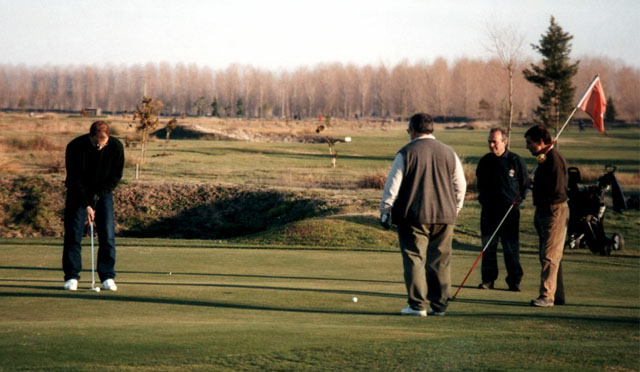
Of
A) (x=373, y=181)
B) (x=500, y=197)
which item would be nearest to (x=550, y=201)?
(x=500, y=197)

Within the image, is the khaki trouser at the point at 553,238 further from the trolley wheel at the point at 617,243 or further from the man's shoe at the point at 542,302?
the trolley wheel at the point at 617,243

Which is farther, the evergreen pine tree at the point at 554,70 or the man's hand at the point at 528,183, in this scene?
the evergreen pine tree at the point at 554,70

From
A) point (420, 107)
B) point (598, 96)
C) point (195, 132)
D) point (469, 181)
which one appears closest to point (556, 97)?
point (195, 132)

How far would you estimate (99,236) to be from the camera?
993cm

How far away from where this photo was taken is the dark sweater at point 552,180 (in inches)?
384

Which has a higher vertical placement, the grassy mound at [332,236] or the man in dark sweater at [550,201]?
the man in dark sweater at [550,201]

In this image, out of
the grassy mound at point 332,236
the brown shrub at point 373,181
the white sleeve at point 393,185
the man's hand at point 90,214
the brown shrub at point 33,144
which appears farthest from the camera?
the brown shrub at point 33,144

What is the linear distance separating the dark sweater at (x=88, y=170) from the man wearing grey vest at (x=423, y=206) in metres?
3.56

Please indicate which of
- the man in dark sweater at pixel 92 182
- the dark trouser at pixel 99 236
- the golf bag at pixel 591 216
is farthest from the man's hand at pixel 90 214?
the golf bag at pixel 591 216

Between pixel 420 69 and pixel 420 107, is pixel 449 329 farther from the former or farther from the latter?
pixel 420 69

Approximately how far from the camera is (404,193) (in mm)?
8164

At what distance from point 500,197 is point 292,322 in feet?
16.0

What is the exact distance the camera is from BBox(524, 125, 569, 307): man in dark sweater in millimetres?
9758

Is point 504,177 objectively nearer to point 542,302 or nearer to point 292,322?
point 542,302
